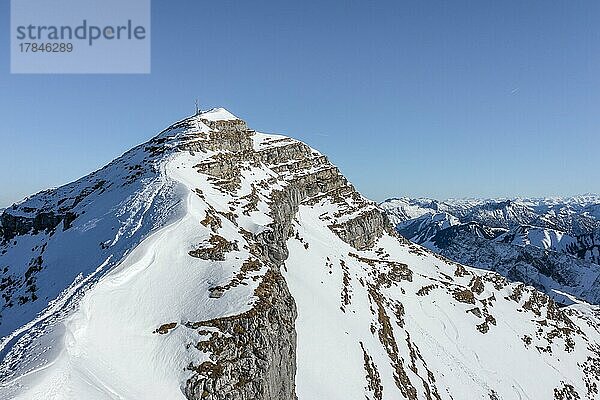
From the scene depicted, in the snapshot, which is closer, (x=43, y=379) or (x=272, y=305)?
(x=43, y=379)

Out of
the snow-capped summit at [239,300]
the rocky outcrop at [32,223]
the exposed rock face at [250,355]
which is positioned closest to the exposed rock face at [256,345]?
the exposed rock face at [250,355]

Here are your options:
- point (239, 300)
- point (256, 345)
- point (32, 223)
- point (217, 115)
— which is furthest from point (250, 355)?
point (217, 115)

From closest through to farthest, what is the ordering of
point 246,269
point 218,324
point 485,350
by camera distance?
point 218,324
point 246,269
point 485,350

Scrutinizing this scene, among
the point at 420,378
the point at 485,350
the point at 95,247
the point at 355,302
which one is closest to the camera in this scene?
the point at 95,247

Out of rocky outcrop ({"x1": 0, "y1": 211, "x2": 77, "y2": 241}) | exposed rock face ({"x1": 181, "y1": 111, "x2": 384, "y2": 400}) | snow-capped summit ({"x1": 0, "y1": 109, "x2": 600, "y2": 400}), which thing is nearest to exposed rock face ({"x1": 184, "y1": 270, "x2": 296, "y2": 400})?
exposed rock face ({"x1": 181, "y1": 111, "x2": 384, "y2": 400})

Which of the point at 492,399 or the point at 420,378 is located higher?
the point at 420,378

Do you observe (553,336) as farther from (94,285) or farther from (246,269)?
(94,285)

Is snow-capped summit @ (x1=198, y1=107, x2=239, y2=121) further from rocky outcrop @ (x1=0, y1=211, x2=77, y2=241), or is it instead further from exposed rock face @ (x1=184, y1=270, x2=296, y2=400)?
exposed rock face @ (x1=184, y1=270, x2=296, y2=400)

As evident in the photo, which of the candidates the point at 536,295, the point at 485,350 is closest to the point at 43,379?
the point at 485,350
